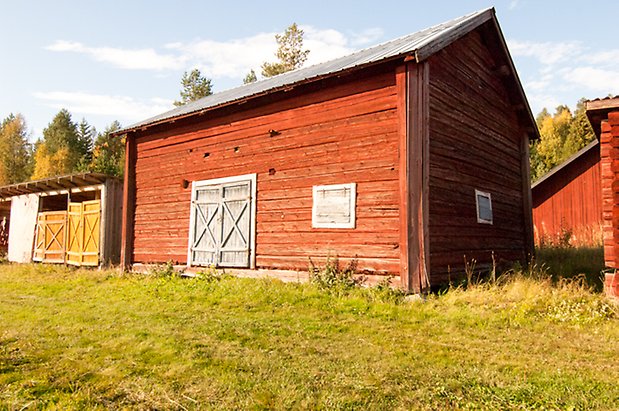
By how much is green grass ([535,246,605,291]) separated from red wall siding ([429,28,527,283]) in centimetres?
94

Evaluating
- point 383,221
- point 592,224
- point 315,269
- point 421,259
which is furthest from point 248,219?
point 592,224

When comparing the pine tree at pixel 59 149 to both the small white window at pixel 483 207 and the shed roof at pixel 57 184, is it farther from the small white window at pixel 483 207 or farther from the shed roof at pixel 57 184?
the small white window at pixel 483 207

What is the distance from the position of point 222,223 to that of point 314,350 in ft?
21.5

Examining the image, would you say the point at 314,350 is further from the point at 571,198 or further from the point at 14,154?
the point at 14,154

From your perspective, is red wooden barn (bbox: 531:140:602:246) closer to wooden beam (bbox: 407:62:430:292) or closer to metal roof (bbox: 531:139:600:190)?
metal roof (bbox: 531:139:600:190)

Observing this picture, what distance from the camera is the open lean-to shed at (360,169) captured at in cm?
846

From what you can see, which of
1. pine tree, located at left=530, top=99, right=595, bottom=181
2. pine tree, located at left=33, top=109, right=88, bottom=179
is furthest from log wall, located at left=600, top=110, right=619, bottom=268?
pine tree, located at left=33, top=109, right=88, bottom=179

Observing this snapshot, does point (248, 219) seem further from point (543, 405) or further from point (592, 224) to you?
point (592, 224)

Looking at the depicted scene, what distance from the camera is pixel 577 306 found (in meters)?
6.75

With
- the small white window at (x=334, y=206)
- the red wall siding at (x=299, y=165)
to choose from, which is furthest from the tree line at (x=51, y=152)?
the small white window at (x=334, y=206)

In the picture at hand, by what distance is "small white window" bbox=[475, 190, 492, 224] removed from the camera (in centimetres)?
1055

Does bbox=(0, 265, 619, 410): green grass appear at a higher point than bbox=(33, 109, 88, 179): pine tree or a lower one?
lower

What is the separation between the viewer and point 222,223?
11.2 meters

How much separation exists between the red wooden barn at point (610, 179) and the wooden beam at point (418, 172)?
277 cm
